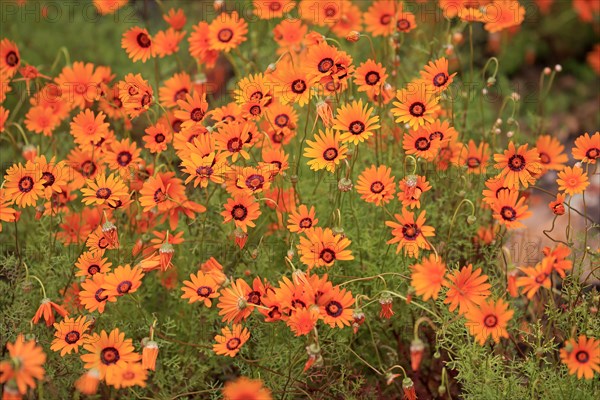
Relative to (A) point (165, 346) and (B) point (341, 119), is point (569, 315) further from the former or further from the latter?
(A) point (165, 346)

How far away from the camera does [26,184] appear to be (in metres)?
2.76

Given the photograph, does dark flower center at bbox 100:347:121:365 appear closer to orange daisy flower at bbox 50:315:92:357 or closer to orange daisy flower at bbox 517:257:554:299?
orange daisy flower at bbox 50:315:92:357

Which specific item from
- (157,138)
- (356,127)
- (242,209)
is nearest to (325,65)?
(356,127)

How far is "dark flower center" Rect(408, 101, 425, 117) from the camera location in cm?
277

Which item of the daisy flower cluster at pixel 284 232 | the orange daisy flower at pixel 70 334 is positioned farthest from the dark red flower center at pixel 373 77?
the orange daisy flower at pixel 70 334

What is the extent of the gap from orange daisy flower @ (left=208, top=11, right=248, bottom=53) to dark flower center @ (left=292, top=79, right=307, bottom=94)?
0.39 metres

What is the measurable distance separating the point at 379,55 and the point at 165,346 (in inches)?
75.9

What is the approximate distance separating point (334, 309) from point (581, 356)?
0.72 metres

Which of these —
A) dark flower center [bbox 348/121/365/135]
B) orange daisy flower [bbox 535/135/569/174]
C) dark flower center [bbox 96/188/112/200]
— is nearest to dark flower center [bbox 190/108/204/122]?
dark flower center [bbox 96/188/112/200]

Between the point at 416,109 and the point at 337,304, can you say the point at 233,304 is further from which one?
the point at 416,109

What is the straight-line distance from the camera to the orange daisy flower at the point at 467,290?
2.42 m

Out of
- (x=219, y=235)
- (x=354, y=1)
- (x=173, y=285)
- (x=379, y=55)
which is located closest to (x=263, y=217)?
(x=219, y=235)

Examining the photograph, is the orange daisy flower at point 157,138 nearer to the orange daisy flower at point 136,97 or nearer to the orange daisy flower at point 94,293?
the orange daisy flower at point 136,97

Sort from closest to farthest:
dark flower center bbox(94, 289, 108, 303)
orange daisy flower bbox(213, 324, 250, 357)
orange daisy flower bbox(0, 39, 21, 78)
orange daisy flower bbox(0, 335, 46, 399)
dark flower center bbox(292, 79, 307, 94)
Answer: orange daisy flower bbox(0, 335, 46, 399) → orange daisy flower bbox(213, 324, 250, 357) → dark flower center bbox(94, 289, 108, 303) → dark flower center bbox(292, 79, 307, 94) → orange daisy flower bbox(0, 39, 21, 78)
